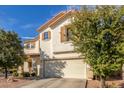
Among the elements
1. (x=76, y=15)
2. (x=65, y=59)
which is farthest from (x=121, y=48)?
(x=65, y=59)

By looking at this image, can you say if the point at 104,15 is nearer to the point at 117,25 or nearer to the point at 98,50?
the point at 117,25

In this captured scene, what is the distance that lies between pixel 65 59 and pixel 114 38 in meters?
10.3

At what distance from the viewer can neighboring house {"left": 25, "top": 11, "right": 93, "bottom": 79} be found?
1040 inches

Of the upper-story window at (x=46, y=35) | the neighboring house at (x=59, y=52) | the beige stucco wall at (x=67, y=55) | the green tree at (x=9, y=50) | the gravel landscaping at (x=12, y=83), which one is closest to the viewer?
the gravel landscaping at (x=12, y=83)

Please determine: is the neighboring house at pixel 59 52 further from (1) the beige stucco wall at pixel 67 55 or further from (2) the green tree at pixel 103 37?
(2) the green tree at pixel 103 37

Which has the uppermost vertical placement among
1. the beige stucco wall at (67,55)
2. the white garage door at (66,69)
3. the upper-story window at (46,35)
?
the upper-story window at (46,35)

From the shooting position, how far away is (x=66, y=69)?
2717cm

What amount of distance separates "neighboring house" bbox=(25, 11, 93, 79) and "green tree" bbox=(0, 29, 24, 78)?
10.6ft

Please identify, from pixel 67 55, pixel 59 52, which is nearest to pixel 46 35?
pixel 59 52

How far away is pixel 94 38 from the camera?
57.5ft

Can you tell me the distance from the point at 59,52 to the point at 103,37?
34.5 ft

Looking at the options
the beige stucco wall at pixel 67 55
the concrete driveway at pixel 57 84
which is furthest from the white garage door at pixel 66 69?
the concrete driveway at pixel 57 84

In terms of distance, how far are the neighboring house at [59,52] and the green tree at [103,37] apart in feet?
25.9

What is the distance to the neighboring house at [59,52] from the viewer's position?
26.4 meters
